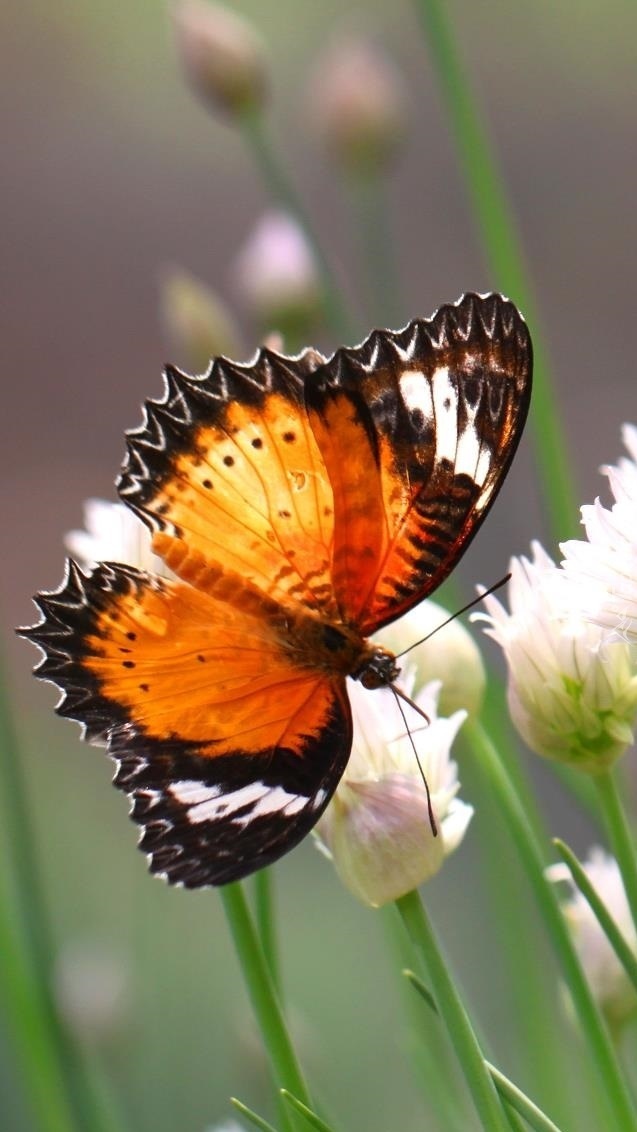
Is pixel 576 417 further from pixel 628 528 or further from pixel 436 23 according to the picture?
pixel 628 528

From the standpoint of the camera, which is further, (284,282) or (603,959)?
(284,282)

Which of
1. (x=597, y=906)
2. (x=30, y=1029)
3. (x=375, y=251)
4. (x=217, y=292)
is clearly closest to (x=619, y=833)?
(x=597, y=906)

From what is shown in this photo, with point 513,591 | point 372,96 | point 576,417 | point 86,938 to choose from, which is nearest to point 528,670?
point 513,591

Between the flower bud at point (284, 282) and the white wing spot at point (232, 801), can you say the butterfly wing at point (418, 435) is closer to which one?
the white wing spot at point (232, 801)

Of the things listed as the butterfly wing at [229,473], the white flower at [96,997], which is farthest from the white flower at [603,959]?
the white flower at [96,997]

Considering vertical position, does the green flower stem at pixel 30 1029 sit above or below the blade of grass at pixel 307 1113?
above

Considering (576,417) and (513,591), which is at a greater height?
(576,417)

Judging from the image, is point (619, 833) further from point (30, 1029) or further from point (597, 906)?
point (30, 1029)
